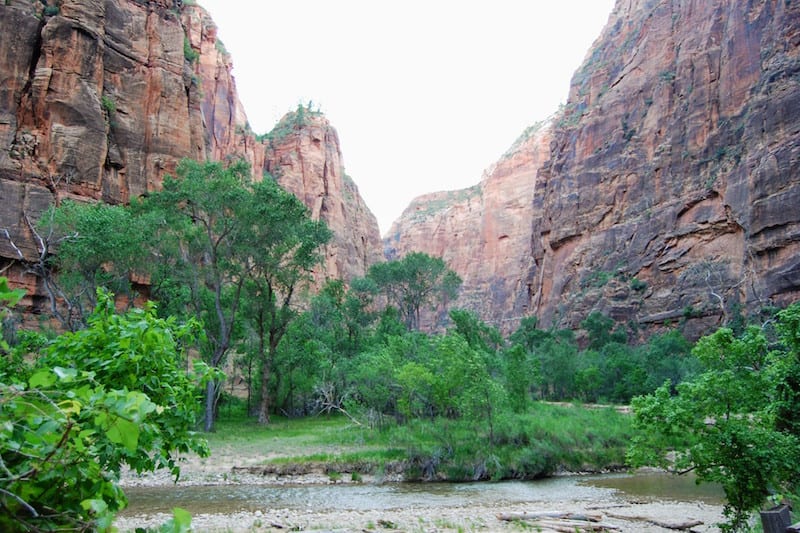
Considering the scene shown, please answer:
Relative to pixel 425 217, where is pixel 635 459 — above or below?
below

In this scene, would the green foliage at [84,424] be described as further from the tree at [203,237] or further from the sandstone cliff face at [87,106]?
the sandstone cliff face at [87,106]

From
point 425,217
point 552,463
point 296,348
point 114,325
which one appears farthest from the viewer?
point 425,217

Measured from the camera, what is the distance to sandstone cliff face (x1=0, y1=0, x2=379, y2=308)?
3894cm

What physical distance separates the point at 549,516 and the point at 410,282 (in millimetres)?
56265

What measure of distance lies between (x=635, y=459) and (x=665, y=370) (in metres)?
38.0

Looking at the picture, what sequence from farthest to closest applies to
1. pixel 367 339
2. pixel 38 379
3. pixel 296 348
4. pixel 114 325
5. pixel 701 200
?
1. pixel 701 200
2. pixel 367 339
3. pixel 296 348
4. pixel 114 325
5. pixel 38 379

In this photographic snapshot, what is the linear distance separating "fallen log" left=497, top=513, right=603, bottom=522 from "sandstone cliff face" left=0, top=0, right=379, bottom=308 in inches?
1312

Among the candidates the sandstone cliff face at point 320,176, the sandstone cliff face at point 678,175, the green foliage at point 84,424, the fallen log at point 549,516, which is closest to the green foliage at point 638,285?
the sandstone cliff face at point 678,175

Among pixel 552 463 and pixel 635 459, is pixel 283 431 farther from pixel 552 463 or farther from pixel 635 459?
pixel 635 459

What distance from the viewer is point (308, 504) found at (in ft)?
47.9

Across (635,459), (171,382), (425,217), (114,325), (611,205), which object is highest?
(425,217)

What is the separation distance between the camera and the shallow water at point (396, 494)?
14406 millimetres

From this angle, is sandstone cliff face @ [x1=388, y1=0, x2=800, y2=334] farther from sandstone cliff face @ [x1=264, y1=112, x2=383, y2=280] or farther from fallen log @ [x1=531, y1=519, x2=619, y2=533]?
fallen log @ [x1=531, y1=519, x2=619, y2=533]

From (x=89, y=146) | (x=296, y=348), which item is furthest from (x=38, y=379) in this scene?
(x=89, y=146)
